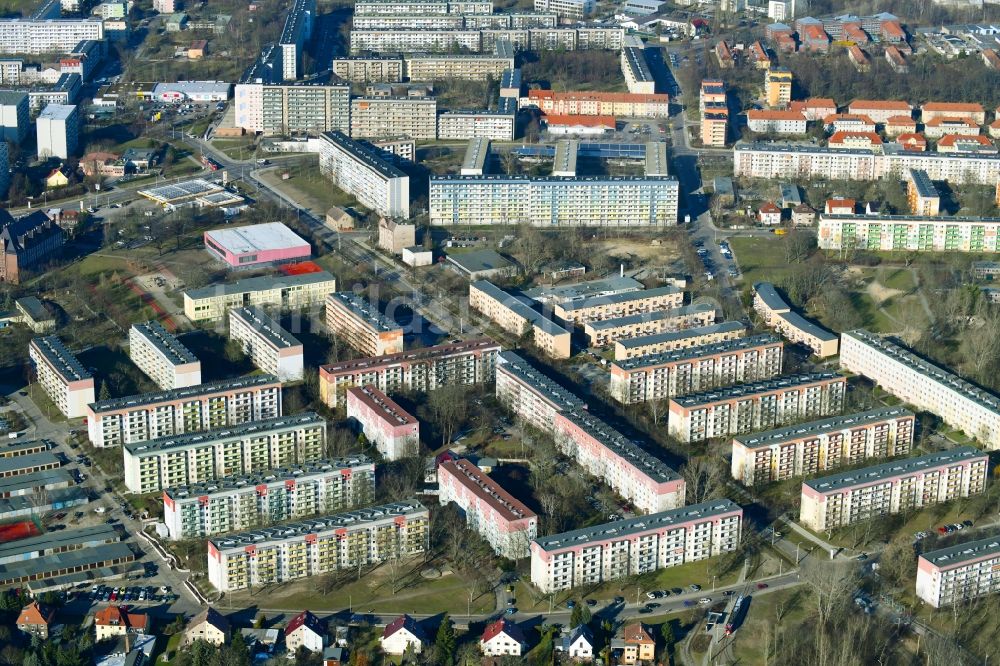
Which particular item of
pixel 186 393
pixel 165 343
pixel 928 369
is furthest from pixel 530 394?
pixel 928 369

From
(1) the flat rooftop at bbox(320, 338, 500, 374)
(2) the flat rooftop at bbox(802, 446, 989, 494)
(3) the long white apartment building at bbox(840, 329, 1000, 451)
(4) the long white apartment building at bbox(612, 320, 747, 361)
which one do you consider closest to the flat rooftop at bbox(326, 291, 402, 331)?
(1) the flat rooftop at bbox(320, 338, 500, 374)

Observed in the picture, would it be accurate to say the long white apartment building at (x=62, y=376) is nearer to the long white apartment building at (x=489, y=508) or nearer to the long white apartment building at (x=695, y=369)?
the long white apartment building at (x=489, y=508)

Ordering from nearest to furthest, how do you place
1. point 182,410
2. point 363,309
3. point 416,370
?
point 182,410 → point 416,370 → point 363,309

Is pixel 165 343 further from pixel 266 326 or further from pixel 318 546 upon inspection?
pixel 318 546

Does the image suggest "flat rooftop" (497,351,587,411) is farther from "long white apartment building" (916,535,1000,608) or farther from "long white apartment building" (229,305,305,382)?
"long white apartment building" (916,535,1000,608)

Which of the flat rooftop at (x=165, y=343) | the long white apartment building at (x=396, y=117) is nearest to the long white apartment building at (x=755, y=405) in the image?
the flat rooftop at (x=165, y=343)

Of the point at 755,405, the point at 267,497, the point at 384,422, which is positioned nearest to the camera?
the point at 267,497

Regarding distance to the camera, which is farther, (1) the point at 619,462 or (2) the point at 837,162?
(2) the point at 837,162
